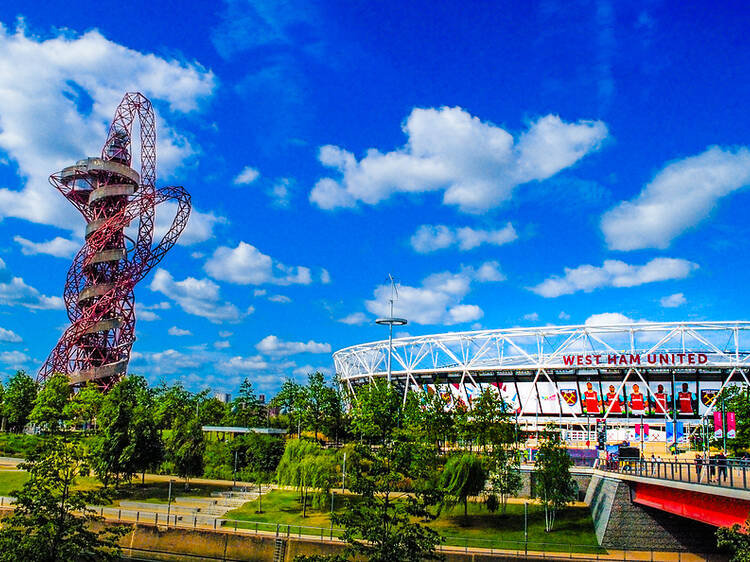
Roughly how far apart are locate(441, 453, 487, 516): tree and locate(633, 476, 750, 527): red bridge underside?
12377 millimetres

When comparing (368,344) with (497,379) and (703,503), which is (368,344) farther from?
(703,503)

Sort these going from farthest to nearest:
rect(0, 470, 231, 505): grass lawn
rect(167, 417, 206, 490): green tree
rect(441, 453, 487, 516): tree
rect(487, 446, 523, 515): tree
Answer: rect(167, 417, 206, 490): green tree < rect(0, 470, 231, 505): grass lawn < rect(487, 446, 523, 515): tree < rect(441, 453, 487, 516): tree

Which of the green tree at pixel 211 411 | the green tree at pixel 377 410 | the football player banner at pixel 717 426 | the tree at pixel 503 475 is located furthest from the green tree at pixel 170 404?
the football player banner at pixel 717 426

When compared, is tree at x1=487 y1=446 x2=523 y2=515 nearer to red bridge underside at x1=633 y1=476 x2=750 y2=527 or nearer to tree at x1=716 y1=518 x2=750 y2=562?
red bridge underside at x1=633 y1=476 x2=750 y2=527

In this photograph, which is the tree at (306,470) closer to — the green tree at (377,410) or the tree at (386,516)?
the green tree at (377,410)

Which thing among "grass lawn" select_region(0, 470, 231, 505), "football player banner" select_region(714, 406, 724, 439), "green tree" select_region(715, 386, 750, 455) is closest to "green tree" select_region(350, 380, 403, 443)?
"grass lawn" select_region(0, 470, 231, 505)

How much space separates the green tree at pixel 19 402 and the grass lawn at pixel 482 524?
53454mm

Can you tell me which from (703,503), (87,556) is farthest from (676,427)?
(87,556)

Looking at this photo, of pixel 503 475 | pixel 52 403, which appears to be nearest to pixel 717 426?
pixel 503 475

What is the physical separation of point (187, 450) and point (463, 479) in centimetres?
2791

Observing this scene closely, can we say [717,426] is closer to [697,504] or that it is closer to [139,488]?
[697,504]

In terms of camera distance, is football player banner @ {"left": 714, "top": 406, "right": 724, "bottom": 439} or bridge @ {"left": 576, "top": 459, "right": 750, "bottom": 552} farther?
football player banner @ {"left": 714, "top": 406, "right": 724, "bottom": 439}

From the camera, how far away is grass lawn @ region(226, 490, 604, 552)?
43625 mm

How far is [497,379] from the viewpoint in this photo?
99875mm
